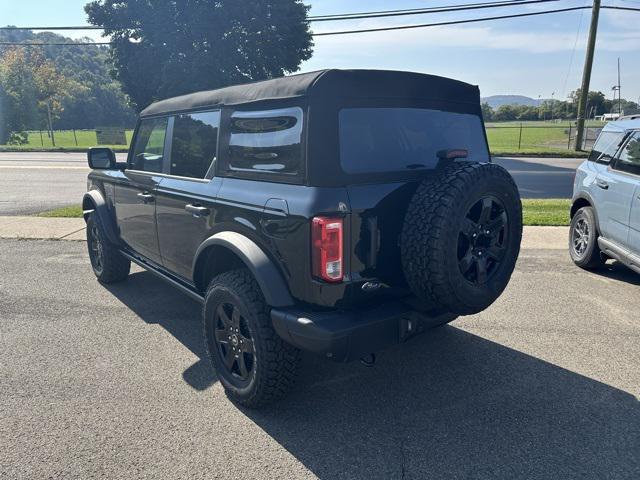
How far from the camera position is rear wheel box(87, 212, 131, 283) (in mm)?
5293

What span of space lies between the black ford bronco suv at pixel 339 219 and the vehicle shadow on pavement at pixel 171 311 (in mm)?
343

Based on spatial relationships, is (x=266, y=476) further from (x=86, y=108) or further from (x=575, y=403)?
(x=86, y=108)

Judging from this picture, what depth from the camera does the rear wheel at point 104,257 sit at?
529 cm

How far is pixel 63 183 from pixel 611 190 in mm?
15038

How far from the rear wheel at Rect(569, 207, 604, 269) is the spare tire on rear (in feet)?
10.8

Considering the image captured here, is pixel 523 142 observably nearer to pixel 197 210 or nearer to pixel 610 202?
pixel 610 202

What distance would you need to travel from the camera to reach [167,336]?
13.7 ft

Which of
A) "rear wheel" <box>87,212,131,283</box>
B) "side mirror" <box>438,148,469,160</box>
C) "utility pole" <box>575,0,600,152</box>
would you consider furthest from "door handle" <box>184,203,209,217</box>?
"utility pole" <box>575,0,600,152</box>

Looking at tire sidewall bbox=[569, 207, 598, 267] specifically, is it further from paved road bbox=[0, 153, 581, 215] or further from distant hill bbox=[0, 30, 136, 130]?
distant hill bbox=[0, 30, 136, 130]

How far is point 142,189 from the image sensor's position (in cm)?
430

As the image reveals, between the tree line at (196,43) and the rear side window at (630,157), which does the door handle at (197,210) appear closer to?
the rear side window at (630,157)

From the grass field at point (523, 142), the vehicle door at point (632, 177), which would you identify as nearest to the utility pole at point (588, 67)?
the grass field at point (523, 142)

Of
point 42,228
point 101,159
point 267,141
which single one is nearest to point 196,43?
point 42,228

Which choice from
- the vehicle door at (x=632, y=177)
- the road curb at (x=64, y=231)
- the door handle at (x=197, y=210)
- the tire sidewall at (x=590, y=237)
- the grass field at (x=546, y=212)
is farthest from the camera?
the grass field at (x=546, y=212)
